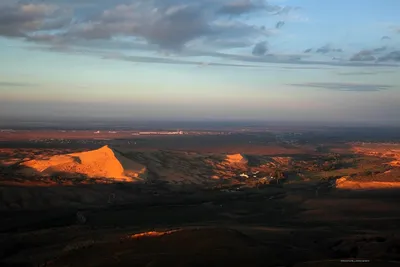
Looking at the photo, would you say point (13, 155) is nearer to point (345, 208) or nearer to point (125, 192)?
point (125, 192)

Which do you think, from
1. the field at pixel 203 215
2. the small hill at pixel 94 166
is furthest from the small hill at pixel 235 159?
the small hill at pixel 94 166

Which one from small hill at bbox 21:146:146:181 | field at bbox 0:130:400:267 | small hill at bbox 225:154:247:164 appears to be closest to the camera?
field at bbox 0:130:400:267

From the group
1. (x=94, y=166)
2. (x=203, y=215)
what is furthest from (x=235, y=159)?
(x=203, y=215)

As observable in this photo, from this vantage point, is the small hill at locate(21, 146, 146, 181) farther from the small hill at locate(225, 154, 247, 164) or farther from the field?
the small hill at locate(225, 154, 247, 164)

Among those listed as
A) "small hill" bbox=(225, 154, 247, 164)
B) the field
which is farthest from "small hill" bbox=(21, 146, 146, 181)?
"small hill" bbox=(225, 154, 247, 164)

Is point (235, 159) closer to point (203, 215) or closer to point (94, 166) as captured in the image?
point (94, 166)

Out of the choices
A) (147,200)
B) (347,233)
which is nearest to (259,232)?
(347,233)

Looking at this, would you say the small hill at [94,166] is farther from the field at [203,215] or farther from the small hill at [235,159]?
the small hill at [235,159]
